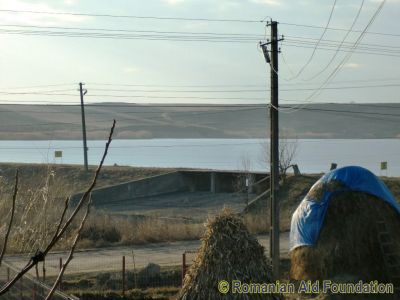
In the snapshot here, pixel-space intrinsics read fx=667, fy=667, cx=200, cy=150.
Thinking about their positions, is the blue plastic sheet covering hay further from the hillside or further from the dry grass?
the hillside

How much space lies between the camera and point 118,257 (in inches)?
973

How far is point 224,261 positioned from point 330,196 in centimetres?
670

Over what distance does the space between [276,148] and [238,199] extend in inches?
1168

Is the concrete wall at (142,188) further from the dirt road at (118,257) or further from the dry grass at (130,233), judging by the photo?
the dirt road at (118,257)

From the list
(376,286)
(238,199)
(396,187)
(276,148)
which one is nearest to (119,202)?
(238,199)

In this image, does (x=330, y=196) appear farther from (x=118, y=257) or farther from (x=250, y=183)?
(x=250, y=183)

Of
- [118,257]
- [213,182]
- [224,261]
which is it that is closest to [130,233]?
[118,257]

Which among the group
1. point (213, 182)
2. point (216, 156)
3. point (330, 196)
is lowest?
point (330, 196)

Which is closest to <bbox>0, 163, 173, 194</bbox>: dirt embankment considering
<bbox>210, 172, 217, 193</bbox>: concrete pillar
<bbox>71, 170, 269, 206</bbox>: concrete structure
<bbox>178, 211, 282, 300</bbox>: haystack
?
<bbox>71, 170, 269, 206</bbox>: concrete structure

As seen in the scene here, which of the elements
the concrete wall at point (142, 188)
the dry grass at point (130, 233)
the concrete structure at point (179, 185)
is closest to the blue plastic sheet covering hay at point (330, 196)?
the dry grass at point (130, 233)

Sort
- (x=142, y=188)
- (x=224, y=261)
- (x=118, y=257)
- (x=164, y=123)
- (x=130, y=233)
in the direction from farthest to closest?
1. (x=164, y=123)
2. (x=142, y=188)
3. (x=130, y=233)
4. (x=118, y=257)
5. (x=224, y=261)

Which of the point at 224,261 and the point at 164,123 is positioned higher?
the point at 164,123

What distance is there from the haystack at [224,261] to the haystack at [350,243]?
4841 millimetres

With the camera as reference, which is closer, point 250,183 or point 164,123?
point 250,183
